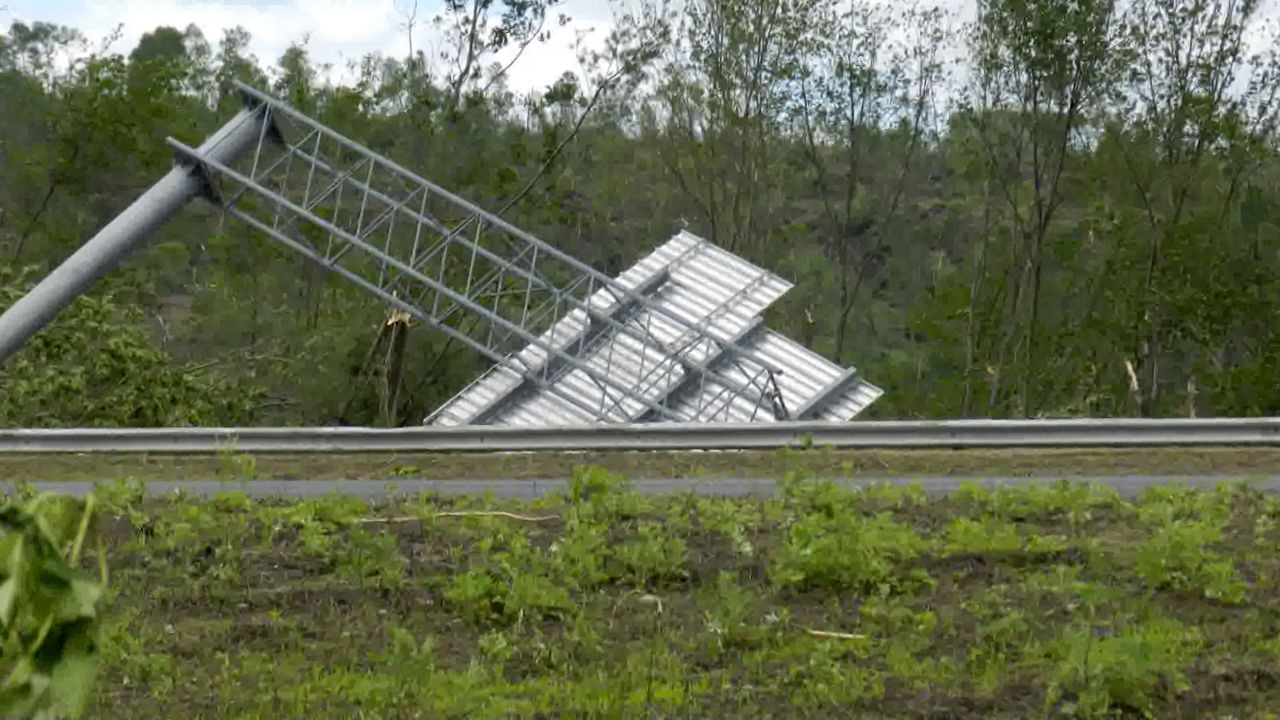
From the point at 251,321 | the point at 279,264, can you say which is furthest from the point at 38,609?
the point at 279,264

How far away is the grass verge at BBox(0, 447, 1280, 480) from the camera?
Answer: 1269cm

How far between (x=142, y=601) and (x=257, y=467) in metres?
5.79

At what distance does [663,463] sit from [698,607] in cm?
613

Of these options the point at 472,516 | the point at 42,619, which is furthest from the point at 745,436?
the point at 42,619

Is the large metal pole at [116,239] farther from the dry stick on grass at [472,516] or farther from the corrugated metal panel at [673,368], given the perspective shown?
the dry stick on grass at [472,516]

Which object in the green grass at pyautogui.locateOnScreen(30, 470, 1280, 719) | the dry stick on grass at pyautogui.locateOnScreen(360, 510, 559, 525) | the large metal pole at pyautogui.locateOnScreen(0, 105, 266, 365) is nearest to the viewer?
the green grass at pyautogui.locateOnScreen(30, 470, 1280, 719)

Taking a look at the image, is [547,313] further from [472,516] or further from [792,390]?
[472,516]

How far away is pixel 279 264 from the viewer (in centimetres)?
3931

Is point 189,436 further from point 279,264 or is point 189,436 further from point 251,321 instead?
point 279,264

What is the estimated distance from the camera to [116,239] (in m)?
19.9

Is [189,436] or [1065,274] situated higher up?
[1065,274]

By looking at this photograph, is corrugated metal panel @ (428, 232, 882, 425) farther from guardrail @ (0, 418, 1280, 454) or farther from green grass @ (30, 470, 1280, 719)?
green grass @ (30, 470, 1280, 719)

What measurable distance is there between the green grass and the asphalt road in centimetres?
138

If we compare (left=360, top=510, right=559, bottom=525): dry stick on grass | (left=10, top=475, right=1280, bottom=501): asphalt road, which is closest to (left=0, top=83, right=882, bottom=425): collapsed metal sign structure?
(left=10, top=475, right=1280, bottom=501): asphalt road
